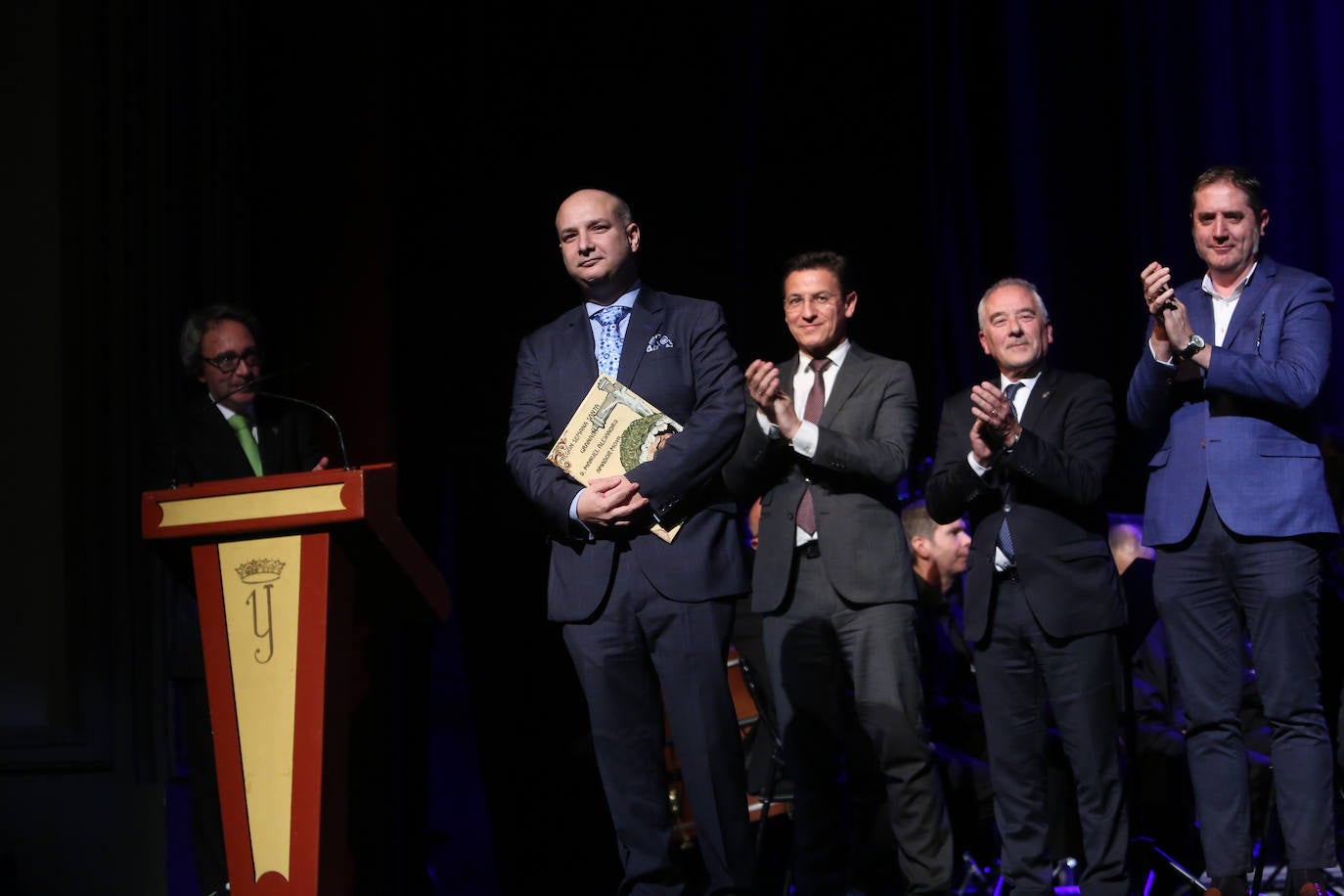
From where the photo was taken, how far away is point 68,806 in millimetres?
4109

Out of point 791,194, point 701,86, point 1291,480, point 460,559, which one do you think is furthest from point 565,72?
point 1291,480

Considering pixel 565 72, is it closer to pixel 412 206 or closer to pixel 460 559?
pixel 412 206

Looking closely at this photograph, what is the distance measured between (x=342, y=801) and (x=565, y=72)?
116 inches

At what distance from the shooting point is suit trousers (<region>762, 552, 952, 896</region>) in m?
3.19

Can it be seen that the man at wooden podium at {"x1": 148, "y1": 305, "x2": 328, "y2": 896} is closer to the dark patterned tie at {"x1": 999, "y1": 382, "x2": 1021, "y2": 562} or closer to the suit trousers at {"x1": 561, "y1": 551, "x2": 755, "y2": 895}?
the suit trousers at {"x1": 561, "y1": 551, "x2": 755, "y2": 895}

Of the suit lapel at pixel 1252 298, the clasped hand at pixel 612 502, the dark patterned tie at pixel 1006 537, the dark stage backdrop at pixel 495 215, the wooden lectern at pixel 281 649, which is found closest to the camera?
the wooden lectern at pixel 281 649

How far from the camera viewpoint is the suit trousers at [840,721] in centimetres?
319

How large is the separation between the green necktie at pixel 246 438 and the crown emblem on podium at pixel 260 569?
3.37 feet

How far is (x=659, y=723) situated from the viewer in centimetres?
282

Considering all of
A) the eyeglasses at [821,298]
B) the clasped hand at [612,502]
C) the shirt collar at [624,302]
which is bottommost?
the clasped hand at [612,502]

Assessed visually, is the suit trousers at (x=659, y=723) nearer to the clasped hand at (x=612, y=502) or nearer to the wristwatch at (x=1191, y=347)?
the clasped hand at (x=612, y=502)

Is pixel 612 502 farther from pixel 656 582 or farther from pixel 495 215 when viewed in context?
pixel 495 215

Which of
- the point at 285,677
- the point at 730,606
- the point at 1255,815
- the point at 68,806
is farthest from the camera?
the point at 68,806

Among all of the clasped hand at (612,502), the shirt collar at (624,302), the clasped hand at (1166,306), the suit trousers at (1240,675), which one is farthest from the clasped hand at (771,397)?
the suit trousers at (1240,675)
